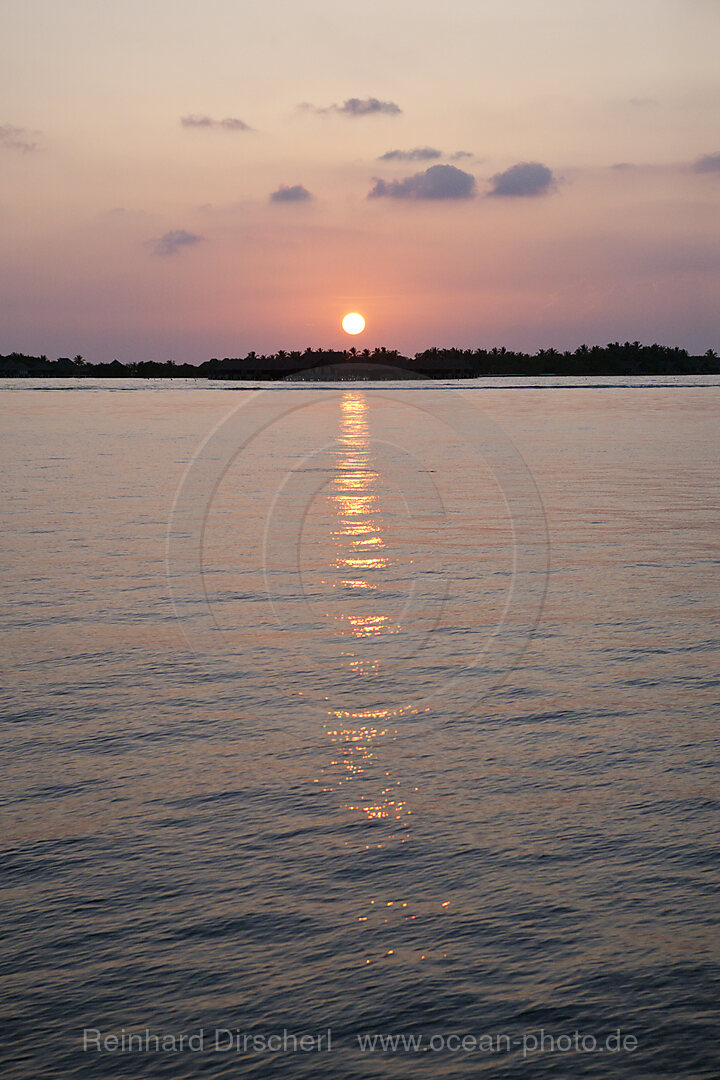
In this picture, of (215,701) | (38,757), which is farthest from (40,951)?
(215,701)

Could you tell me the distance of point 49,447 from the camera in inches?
2756

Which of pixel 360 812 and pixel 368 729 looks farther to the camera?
pixel 368 729

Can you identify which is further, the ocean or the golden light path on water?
the golden light path on water

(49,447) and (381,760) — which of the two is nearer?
(381,760)

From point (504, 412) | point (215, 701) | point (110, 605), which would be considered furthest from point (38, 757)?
point (504, 412)

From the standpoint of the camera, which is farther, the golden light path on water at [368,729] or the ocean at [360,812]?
the golden light path on water at [368,729]

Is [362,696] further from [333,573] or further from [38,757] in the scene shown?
[333,573]

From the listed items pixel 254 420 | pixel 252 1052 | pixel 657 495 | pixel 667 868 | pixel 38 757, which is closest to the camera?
pixel 252 1052

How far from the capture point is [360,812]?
11375 mm

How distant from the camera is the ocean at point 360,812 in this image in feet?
25.3

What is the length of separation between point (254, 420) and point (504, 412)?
28.4m

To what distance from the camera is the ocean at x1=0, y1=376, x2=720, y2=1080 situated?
7723mm

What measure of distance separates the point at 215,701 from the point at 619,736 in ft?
17.7

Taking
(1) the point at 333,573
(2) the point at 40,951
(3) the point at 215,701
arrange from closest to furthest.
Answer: (2) the point at 40,951 < (3) the point at 215,701 < (1) the point at 333,573
